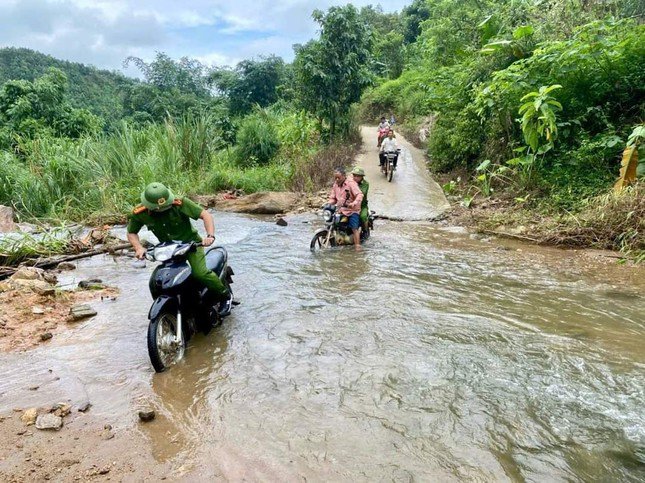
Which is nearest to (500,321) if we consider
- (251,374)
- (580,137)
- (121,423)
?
(251,374)

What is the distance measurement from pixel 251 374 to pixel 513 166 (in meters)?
9.44

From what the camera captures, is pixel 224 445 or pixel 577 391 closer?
pixel 224 445

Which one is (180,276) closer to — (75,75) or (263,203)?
(263,203)

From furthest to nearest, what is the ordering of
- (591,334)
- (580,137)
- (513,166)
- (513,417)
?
(513,166) < (580,137) < (591,334) < (513,417)

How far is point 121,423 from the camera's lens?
10.8 ft

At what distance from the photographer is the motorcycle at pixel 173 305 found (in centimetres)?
400

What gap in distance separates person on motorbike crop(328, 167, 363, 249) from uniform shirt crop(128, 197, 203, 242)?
411 cm

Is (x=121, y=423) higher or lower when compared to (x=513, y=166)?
lower

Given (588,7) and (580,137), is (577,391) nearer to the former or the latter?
(580,137)

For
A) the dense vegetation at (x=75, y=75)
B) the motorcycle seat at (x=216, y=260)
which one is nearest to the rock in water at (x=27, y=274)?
the motorcycle seat at (x=216, y=260)

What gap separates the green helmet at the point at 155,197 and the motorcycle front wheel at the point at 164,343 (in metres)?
1.00

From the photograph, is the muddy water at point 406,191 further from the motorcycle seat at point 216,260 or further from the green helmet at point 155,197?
the green helmet at point 155,197

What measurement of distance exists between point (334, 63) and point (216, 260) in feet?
45.4

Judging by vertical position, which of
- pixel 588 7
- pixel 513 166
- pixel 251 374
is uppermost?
pixel 588 7
